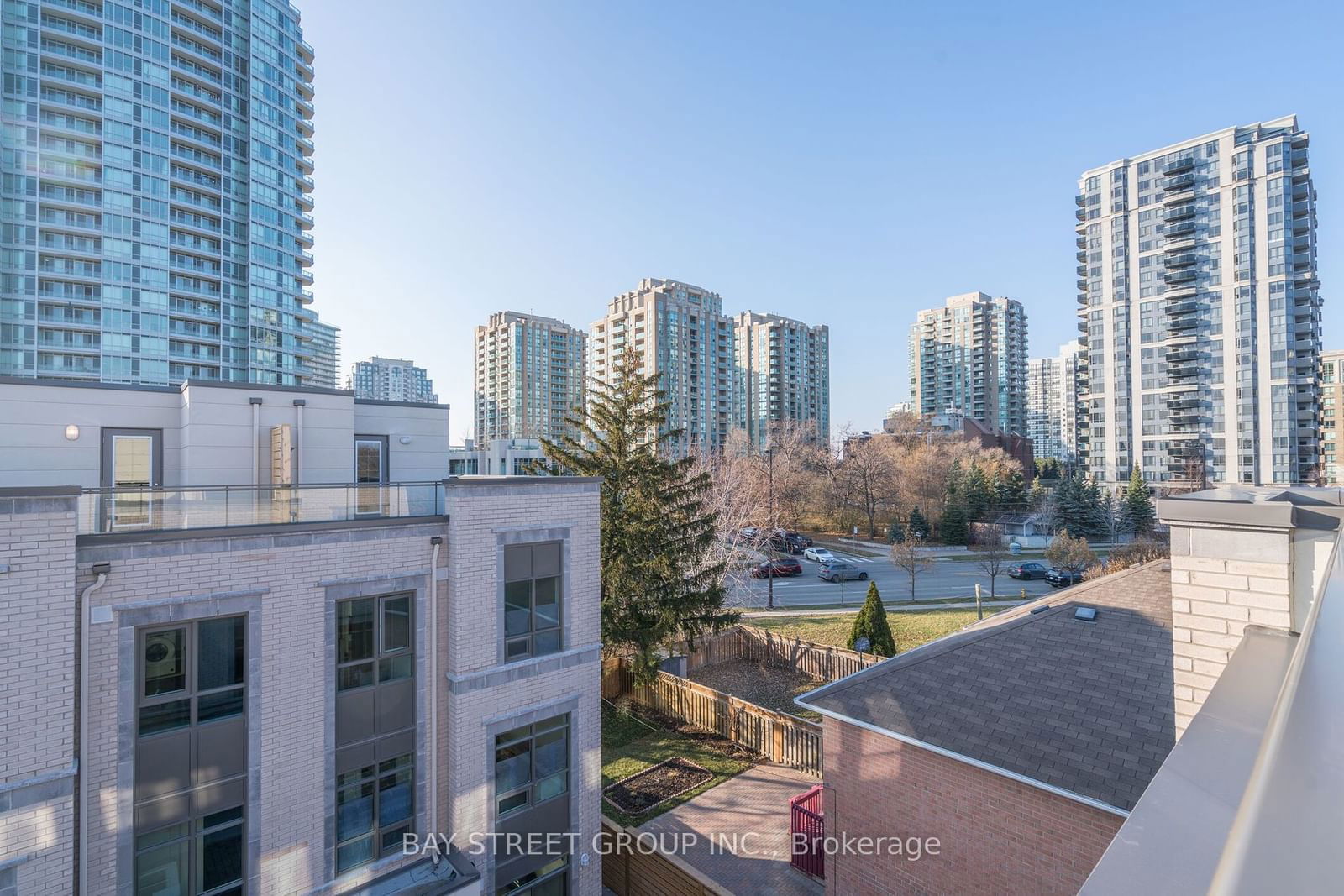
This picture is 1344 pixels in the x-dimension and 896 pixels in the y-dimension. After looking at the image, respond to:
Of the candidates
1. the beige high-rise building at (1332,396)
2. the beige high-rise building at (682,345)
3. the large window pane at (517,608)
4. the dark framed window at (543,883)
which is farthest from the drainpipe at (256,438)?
the beige high-rise building at (1332,396)

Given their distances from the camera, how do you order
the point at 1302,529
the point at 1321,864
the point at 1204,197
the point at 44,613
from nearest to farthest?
the point at 1321,864, the point at 1302,529, the point at 44,613, the point at 1204,197

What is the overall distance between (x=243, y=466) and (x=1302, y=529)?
16391 millimetres

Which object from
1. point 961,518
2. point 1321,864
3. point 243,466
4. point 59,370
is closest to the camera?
point 1321,864

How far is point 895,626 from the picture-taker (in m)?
26.2

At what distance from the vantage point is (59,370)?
47812 millimetres

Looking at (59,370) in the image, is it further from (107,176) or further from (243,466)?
(243,466)

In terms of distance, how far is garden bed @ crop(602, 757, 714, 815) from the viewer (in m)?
14.2

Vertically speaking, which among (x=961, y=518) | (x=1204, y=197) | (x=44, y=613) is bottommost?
(x=961, y=518)

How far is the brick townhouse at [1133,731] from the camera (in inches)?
47.2

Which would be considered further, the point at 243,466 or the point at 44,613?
the point at 243,466

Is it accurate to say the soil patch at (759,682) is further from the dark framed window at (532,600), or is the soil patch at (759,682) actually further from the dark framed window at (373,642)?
the dark framed window at (373,642)

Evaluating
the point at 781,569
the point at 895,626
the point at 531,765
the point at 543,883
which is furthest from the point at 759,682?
the point at 781,569

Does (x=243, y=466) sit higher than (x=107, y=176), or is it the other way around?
(x=107, y=176)

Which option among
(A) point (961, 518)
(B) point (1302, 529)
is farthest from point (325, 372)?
(B) point (1302, 529)
